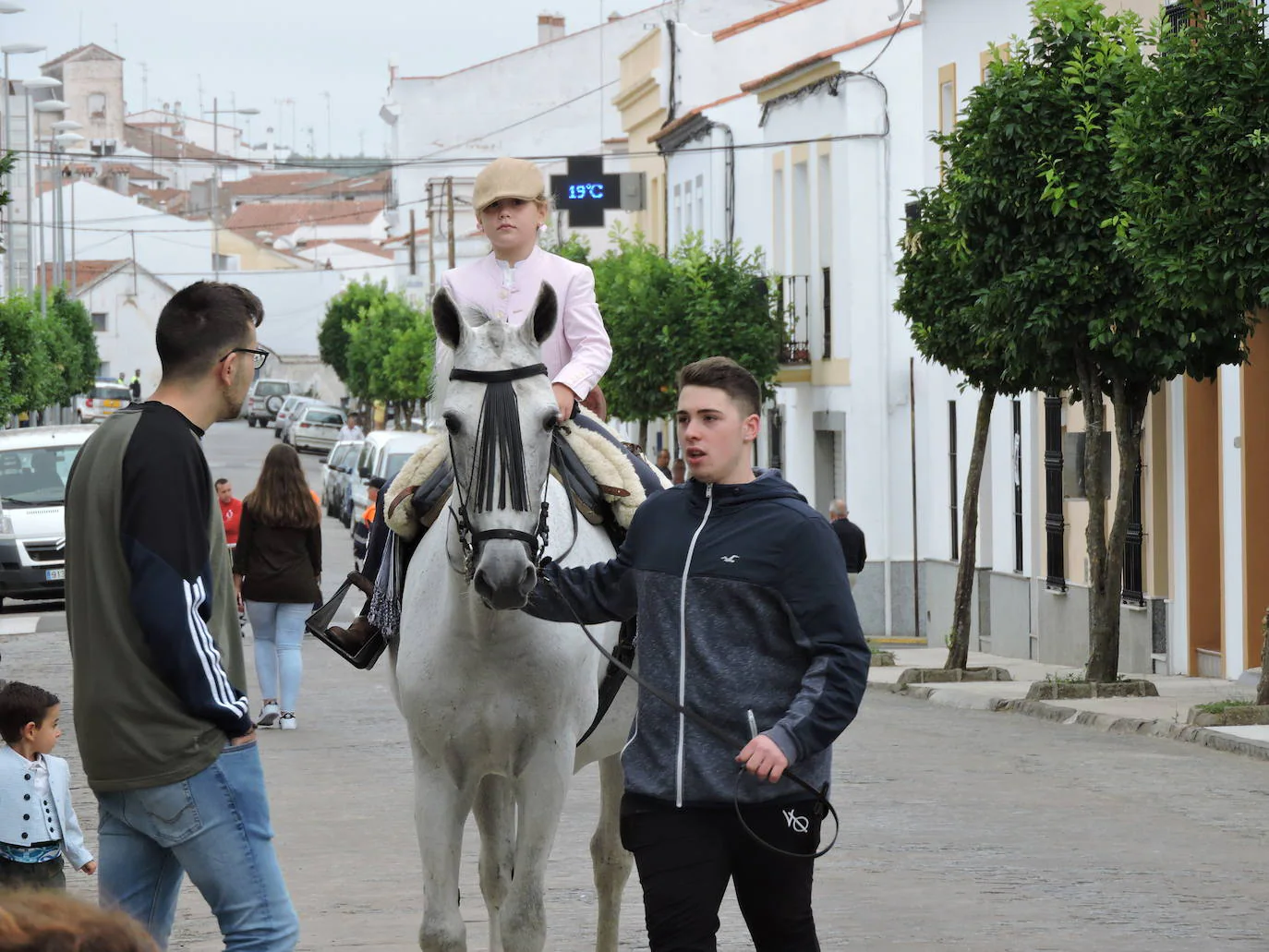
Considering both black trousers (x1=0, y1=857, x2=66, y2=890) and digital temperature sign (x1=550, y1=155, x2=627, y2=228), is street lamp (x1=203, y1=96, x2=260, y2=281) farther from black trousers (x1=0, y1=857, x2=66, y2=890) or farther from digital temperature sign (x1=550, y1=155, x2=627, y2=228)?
black trousers (x1=0, y1=857, x2=66, y2=890)

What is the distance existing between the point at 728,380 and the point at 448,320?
1.11 meters

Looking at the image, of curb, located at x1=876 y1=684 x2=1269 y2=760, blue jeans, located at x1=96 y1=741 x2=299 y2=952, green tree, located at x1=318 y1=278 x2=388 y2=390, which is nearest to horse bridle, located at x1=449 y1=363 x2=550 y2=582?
blue jeans, located at x1=96 y1=741 x2=299 y2=952

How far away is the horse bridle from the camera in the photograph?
20.1 ft

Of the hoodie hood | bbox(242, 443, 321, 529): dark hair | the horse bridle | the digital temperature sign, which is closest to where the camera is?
the hoodie hood

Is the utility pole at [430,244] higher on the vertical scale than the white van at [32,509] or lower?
higher

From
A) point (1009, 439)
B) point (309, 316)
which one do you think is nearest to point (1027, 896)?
point (1009, 439)

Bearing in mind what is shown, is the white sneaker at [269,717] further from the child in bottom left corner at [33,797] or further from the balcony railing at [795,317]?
the balcony railing at [795,317]

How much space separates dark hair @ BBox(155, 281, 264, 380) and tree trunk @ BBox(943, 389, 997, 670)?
19.4m

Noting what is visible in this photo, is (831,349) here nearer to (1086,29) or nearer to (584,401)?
(1086,29)

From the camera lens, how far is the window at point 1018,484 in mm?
29078

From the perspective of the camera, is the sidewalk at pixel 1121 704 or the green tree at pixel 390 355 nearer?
the sidewalk at pixel 1121 704

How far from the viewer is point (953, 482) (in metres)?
32.9

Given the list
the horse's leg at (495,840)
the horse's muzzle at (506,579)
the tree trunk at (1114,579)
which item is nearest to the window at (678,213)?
the tree trunk at (1114,579)

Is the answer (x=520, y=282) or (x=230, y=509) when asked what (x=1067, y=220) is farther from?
(x=520, y=282)
